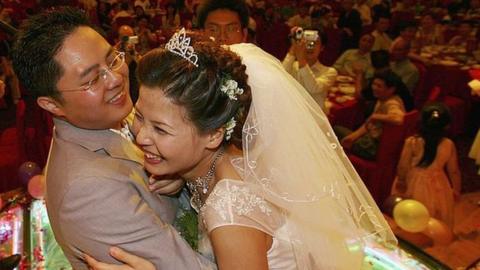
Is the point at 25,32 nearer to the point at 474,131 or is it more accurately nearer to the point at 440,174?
the point at 440,174

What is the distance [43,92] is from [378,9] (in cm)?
729

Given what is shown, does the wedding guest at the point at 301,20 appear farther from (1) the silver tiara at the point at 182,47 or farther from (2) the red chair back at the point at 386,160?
(1) the silver tiara at the point at 182,47

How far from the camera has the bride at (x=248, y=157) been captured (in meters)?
1.55

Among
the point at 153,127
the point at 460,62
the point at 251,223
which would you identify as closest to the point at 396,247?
the point at 251,223

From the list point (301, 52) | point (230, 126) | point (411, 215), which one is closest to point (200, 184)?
point (230, 126)

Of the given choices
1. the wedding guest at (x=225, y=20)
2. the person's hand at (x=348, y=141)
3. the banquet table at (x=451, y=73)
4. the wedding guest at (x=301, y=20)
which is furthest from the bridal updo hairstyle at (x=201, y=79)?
the wedding guest at (x=301, y=20)

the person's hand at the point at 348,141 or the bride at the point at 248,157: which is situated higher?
the bride at the point at 248,157

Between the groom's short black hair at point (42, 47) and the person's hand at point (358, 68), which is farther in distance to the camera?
the person's hand at point (358, 68)

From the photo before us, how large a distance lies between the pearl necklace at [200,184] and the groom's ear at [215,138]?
0.08 metres

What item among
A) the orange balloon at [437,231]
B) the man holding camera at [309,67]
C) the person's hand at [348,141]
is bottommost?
the orange balloon at [437,231]

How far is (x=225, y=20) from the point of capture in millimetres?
3162

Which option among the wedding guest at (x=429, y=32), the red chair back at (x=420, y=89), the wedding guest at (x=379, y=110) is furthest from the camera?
the wedding guest at (x=429, y=32)

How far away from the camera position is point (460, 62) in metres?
6.21

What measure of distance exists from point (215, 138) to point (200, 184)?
199mm
